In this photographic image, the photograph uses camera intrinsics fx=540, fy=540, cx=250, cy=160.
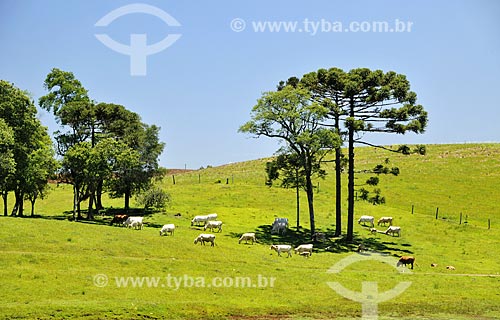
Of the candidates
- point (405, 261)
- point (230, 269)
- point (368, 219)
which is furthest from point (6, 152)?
point (368, 219)

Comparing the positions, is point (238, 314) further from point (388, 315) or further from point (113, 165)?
point (113, 165)

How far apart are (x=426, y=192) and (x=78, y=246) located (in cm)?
5394

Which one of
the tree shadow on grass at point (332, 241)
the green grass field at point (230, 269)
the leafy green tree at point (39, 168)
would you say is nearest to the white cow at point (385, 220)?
the green grass field at point (230, 269)

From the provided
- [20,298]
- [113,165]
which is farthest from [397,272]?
[113,165]

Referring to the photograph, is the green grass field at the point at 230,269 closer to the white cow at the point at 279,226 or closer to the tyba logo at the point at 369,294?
the tyba logo at the point at 369,294

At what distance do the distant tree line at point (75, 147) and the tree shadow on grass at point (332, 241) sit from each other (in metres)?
14.7

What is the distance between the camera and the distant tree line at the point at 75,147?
50.5 m

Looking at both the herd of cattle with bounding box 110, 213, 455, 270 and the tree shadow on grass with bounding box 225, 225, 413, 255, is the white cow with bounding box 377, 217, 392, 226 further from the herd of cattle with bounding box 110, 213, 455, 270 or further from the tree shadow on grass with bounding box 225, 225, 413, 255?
the tree shadow on grass with bounding box 225, 225, 413, 255

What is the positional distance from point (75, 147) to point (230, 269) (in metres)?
26.0

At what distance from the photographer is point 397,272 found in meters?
38.4

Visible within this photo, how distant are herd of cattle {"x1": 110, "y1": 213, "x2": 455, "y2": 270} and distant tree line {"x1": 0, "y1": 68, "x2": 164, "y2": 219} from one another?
18.8ft

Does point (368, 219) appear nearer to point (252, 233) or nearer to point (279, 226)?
point (279, 226)

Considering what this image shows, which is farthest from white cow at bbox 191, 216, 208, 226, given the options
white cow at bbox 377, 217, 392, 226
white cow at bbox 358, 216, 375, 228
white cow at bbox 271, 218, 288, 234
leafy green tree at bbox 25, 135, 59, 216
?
white cow at bbox 377, 217, 392, 226

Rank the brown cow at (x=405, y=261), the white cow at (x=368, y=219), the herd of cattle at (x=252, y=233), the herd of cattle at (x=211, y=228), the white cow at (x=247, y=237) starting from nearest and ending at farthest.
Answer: the brown cow at (x=405, y=261), the herd of cattle at (x=252, y=233), the herd of cattle at (x=211, y=228), the white cow at (x=247, y=237), the white cow at (x=368, y=219)
